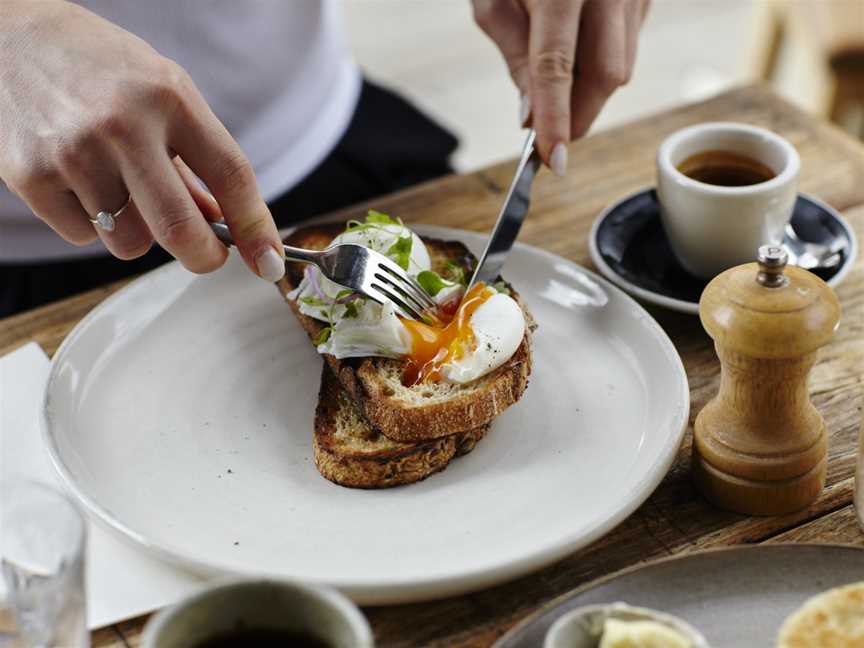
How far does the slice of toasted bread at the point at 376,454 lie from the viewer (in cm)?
124

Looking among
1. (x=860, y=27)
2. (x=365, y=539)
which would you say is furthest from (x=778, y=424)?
(x=860, y=27)

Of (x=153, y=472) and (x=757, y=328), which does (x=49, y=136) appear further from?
(x=757, y=328)

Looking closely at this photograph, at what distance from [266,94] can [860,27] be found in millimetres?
2102

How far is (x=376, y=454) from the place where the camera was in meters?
1.24

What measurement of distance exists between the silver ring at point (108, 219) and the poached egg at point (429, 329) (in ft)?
0.92

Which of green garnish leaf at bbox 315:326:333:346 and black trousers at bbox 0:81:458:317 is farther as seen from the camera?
black trousers at bbox 0:81:458:317

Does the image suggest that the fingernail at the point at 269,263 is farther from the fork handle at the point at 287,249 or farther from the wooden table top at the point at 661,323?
the wooden table top at the point at 661,323

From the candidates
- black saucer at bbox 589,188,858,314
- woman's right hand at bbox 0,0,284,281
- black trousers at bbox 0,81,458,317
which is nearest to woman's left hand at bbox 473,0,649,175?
black saucer at bbox 589,188,858,314

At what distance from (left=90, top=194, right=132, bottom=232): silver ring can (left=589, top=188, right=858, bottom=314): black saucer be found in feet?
2.35

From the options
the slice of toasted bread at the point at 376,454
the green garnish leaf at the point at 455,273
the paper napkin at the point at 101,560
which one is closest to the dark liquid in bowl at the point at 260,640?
the paper napkin at the point at 101,560

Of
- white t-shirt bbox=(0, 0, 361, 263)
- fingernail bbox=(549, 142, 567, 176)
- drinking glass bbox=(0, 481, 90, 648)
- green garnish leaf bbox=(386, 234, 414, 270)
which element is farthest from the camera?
white t-shirt bbox=(0, 0, 361, 263)

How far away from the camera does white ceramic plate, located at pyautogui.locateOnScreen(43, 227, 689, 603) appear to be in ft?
3.67

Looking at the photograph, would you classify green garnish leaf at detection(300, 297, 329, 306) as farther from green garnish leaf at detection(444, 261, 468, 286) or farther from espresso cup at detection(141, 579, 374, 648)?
espresso cup at detection(141, 579, 374, 648)


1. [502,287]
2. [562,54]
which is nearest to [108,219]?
[502,287]
